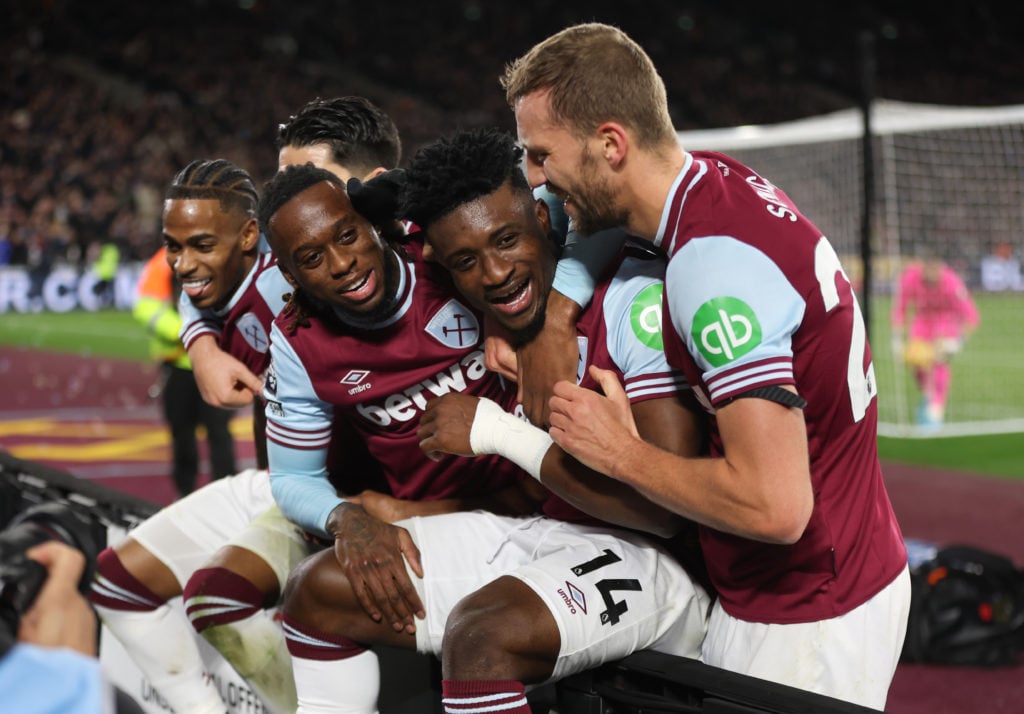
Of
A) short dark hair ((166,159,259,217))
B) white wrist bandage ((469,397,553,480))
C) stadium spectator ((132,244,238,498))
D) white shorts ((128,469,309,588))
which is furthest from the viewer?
stadium spectator ((132,244,238,498))

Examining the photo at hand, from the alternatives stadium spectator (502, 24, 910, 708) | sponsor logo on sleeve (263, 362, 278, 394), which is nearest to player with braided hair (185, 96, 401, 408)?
sponsor logo on sleeve (263, 362, 278, 394)

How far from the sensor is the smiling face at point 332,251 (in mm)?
2596

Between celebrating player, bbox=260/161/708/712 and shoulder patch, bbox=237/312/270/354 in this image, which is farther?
shoulder patch, bbox=237/312/270/354

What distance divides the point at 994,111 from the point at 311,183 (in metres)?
8.35

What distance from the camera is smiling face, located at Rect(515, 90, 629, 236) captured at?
2172 mm

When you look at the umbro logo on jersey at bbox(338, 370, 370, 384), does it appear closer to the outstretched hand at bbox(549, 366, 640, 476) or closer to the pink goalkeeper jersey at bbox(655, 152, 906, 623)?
the outstretched hand at bbox(549, 366, 640, 476)

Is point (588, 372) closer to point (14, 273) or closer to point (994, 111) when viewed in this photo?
point (994, 111)

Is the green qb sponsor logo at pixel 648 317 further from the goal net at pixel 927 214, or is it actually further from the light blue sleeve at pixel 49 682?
the goal net at pixel 927 214

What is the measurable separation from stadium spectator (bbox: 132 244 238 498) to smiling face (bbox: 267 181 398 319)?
12.4 feet

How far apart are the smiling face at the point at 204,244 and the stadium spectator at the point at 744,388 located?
4.00 ft

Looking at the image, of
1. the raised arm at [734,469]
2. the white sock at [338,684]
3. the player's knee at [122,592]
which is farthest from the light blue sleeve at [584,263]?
the player's knee at [122,592]

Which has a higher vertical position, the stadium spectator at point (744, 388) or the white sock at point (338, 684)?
the stadium spectator at point (744, 388)

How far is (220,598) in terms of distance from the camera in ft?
9.39

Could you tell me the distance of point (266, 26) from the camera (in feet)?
101
